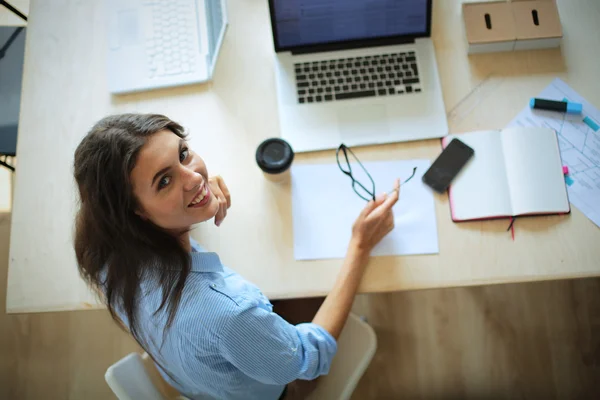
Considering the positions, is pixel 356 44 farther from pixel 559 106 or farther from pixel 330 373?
pixel 330 373

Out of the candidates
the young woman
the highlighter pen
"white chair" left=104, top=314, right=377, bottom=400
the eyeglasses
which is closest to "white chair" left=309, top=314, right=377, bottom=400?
"white chair" left=104, top=314, right=377, bottom=400

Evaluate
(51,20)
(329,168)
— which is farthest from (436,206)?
(51,20)

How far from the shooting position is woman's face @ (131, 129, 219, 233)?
0.75 m

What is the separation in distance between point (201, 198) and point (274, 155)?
0.21 meters

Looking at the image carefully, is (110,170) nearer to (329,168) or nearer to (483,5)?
(329,168)

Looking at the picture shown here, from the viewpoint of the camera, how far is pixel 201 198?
82 cm

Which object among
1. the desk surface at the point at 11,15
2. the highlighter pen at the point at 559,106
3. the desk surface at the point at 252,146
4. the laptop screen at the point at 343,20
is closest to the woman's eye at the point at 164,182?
the desk surface at the point at 252,146

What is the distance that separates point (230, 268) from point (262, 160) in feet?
0.79

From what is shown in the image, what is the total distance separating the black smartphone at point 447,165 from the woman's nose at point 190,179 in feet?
1.62

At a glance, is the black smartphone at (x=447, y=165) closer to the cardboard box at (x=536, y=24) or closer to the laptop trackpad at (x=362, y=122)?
the laptop trackpad at (x=362, y=122)

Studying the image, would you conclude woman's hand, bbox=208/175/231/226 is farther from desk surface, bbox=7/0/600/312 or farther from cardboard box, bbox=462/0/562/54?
cardboard box, bbox=462/0/562/54

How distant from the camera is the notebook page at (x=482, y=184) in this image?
0.96m

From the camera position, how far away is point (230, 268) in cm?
98

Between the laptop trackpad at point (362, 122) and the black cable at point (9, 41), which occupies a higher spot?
the black cable at point (9, 41)
